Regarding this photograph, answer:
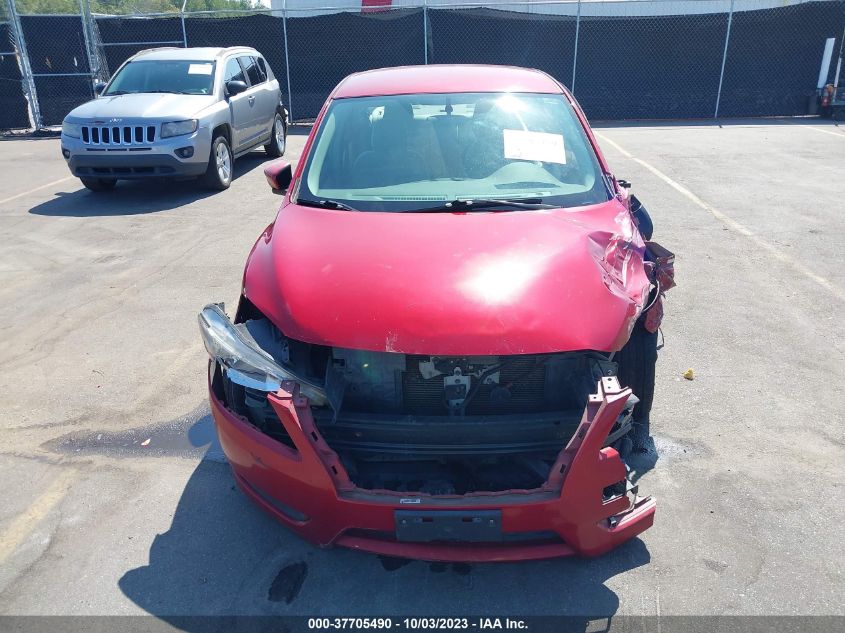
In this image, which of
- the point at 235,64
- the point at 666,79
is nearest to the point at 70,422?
the point at 235,64

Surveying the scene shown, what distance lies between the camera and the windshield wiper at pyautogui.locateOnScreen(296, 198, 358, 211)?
11.8 feet

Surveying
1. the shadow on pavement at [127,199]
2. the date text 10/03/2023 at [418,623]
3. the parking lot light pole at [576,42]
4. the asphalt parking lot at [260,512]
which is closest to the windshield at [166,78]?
the shadow on pavement at [127,199]

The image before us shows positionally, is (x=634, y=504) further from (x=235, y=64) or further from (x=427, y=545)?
(x=235, y=64)

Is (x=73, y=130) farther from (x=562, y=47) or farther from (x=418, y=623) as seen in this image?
(x=562, y=47)

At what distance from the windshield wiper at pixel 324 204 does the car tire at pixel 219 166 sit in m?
6.16

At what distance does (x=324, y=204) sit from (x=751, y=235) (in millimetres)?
5335

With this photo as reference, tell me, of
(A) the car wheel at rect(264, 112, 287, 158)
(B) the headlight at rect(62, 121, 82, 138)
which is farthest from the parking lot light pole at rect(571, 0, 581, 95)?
(B) the headlight at rect(62, 121, 82, 138)

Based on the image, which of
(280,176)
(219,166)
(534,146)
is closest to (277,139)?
(219,166)

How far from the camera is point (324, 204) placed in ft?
12.0

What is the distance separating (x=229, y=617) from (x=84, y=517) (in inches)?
41.1

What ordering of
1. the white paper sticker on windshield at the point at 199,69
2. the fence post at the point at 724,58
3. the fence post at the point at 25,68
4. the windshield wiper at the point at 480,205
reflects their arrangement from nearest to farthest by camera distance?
the windshield wiper at the point at 480,205 < the white paper sticker on windshield at the point at 199,69 < the fence post at the point at 25,68 < the fence post at the point at 724,58

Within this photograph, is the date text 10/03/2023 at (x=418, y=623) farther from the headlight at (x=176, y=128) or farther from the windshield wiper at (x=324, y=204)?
the headlight at (x=176, y=128)

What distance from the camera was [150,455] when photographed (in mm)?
3660

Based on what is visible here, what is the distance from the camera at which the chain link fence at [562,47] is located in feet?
54.1
